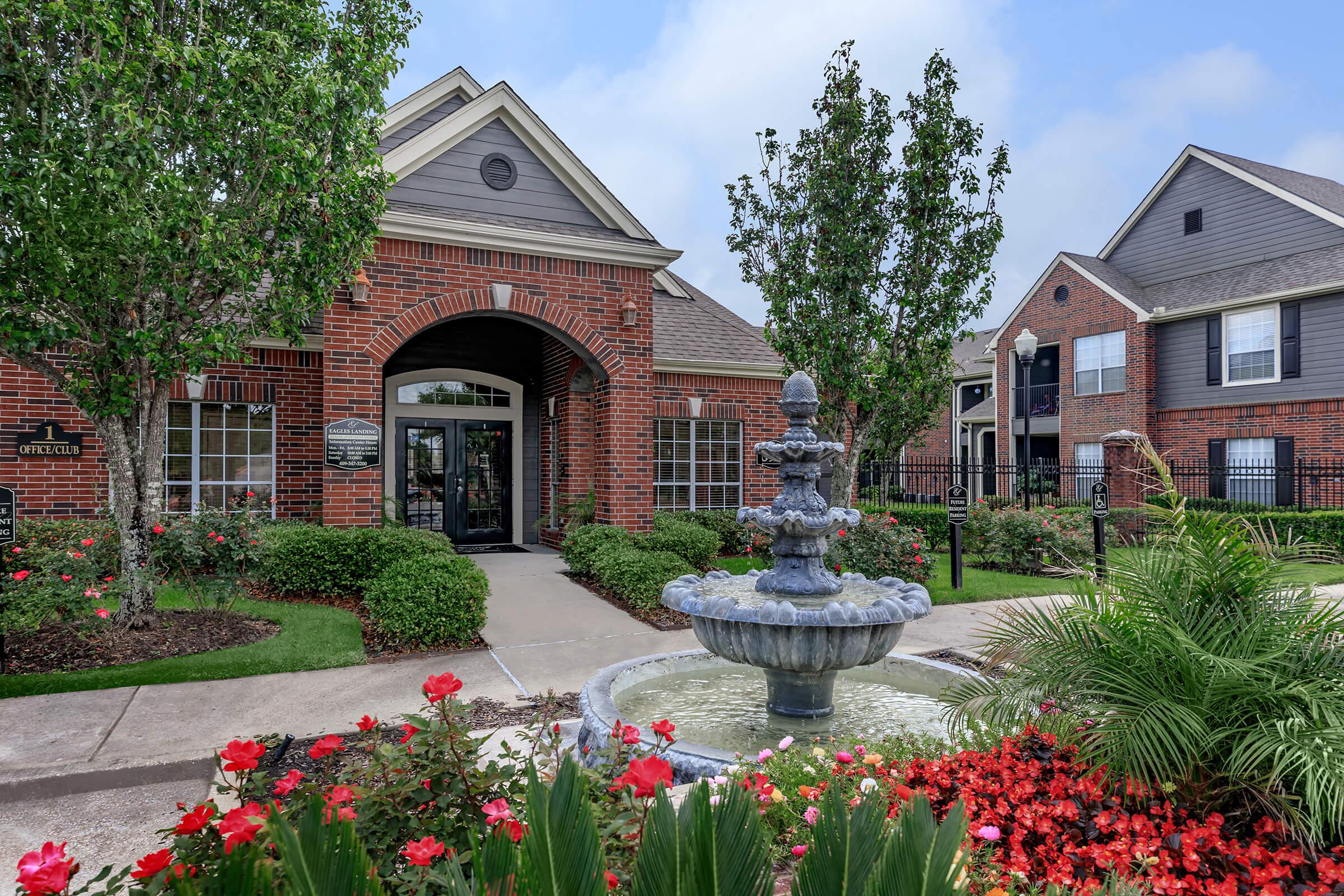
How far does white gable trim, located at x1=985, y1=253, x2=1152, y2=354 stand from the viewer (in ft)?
67.8

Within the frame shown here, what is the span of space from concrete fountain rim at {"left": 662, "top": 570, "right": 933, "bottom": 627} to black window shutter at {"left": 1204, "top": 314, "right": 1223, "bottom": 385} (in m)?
19.3

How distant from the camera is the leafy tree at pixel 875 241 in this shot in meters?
10.3

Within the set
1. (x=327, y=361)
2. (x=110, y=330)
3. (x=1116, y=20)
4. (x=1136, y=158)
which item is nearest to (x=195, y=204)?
(x=110, y=330)

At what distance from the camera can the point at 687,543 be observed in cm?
1076

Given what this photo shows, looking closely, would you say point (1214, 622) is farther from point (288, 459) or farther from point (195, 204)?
point (288, 459)

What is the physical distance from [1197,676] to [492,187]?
1109cm

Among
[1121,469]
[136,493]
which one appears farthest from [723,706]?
[1121,469]

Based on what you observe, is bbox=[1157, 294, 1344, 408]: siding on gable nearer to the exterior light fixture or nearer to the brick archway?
the brick archway

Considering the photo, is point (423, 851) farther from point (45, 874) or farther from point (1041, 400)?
point (1041, 400)

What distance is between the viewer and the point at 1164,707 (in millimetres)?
2658

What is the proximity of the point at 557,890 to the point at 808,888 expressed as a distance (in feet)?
1.35

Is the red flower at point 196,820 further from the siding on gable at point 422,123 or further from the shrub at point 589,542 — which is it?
the siding on gable at point 422,123

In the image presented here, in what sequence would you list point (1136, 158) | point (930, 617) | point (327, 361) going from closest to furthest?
1. point (930, 617)
2. point (327, 361)
3. point (1136, 158)

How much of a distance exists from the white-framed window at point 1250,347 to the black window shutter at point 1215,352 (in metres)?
0.08
